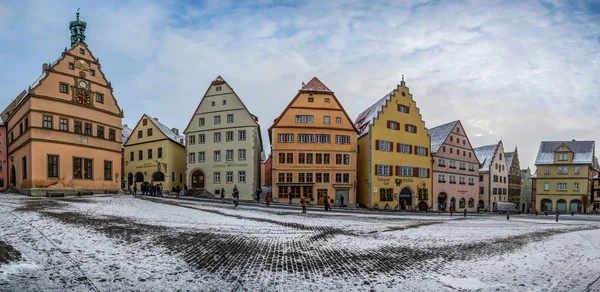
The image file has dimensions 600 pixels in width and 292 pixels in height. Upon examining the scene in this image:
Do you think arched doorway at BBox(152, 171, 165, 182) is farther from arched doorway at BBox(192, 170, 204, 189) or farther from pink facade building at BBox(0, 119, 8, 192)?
pink facade building at BBox(0, 119, 8, 192)

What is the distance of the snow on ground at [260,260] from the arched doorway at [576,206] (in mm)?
56890

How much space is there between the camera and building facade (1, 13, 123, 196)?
30.0 m

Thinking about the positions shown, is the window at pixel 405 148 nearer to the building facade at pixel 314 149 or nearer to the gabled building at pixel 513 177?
the building facade at pixel 314 149

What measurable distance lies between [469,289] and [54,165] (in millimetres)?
33424

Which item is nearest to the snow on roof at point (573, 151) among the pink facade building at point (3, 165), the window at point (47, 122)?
the window at point (47, 122)

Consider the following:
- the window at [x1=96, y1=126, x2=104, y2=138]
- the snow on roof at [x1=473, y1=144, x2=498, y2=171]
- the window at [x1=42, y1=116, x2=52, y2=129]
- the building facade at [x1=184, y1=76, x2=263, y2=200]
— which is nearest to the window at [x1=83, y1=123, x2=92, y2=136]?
the window at [x1=96, y1=126, x2=104, y2=138]

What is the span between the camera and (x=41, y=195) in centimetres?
2922

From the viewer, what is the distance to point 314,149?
43.2 meters

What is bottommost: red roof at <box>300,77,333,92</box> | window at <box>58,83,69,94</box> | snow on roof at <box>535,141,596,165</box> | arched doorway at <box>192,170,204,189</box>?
arched doorway at <box>192,170,204,189</box>

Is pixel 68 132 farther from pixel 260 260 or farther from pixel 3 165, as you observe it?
pixel 260 260

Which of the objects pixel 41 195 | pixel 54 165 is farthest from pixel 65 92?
pixel 41 195

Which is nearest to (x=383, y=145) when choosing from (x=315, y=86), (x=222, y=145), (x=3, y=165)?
(x=315, y=86)

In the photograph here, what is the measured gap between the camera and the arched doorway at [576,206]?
60.5 meters

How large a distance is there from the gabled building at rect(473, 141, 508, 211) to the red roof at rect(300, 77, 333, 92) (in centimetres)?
3606
